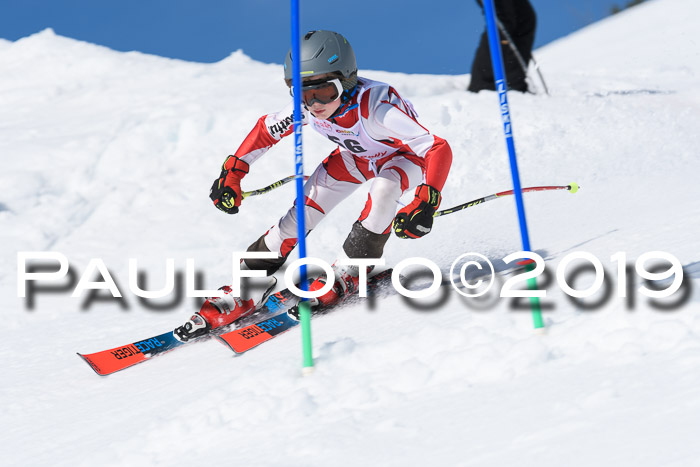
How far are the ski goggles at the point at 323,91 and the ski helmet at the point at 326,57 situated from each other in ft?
0.18

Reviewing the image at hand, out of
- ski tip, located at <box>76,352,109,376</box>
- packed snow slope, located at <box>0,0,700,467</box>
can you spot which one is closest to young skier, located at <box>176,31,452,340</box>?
packed snow slope, located at <box>0,0,700,467</box>

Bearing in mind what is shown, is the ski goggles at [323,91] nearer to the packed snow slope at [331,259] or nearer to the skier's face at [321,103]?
the skier's face at [321,103]

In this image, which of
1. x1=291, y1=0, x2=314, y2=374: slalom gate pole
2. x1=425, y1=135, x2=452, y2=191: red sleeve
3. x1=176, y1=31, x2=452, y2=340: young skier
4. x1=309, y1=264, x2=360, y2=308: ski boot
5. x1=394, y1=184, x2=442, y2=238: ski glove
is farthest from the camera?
x1=309, y1=264, x2=360, y2=308: ski boot

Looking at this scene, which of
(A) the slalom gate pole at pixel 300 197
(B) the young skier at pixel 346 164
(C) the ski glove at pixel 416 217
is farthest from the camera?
(B) the young skier at pixel 346 164

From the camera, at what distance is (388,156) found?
4047 millimetres

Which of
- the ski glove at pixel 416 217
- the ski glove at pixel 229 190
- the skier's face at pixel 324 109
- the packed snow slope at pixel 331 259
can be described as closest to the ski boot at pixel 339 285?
the packed snow slope at pixel 331 259

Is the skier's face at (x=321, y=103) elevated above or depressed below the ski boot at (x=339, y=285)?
above

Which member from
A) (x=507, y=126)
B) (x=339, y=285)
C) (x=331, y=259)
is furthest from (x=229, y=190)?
(x=331, y=259)

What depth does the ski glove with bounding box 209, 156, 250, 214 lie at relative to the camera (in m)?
3.92

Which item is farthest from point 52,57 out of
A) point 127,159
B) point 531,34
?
point 531,34

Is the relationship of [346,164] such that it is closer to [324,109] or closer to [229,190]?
[324,109]

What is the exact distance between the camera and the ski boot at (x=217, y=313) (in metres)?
4.02

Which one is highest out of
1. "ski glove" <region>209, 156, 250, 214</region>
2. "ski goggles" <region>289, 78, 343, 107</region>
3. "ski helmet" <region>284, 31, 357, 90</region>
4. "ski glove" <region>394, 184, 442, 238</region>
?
"ski helmet" <region>284, 31, 357, 90</region>

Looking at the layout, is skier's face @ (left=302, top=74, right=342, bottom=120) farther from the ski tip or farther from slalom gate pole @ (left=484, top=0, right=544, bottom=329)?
the ski tip
